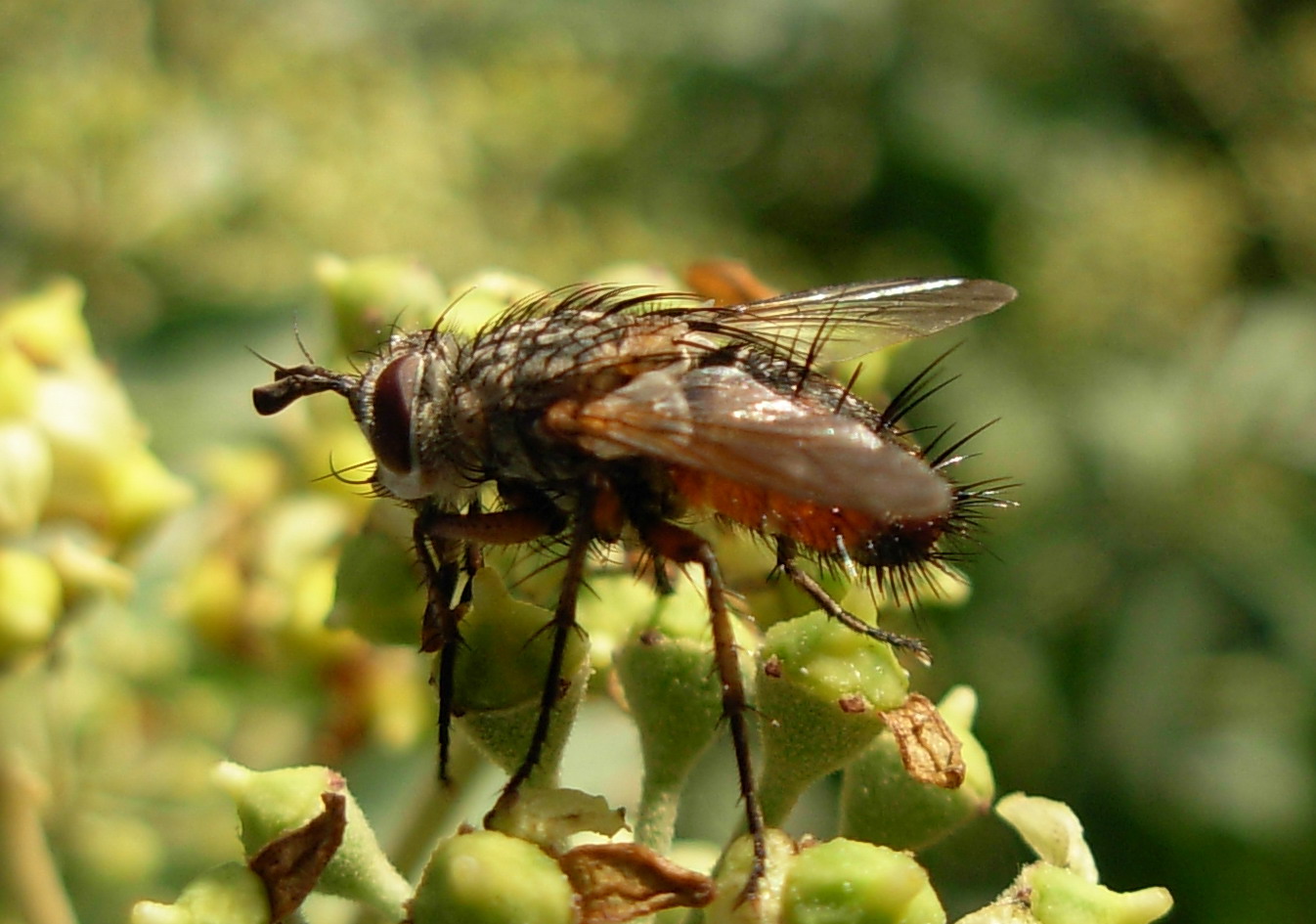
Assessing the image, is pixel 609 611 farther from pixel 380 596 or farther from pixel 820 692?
pixel 820 692

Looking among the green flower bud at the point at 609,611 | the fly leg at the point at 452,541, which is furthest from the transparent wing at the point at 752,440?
the green flower bud at the point at 609,611

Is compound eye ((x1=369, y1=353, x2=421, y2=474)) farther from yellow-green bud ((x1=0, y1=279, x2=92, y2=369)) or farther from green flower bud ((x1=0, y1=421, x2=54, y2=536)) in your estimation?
yellow-green bud ((x1=0, y1=279, x2=92, y2=369))

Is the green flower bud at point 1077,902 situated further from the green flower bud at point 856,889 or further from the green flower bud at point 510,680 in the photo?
the green flower bud at point 510,680

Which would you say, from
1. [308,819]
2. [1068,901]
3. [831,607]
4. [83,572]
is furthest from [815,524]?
[83,572]

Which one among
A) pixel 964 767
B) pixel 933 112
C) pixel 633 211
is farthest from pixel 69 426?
pixel 933 112

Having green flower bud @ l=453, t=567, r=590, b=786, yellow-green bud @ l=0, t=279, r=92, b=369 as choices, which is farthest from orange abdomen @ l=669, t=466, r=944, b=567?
yellow-green bud @ l=0, t=279, r=92, b=369

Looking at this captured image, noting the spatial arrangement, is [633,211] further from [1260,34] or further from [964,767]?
[964,767]

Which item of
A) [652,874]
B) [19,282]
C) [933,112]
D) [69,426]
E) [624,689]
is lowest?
[652,874]
